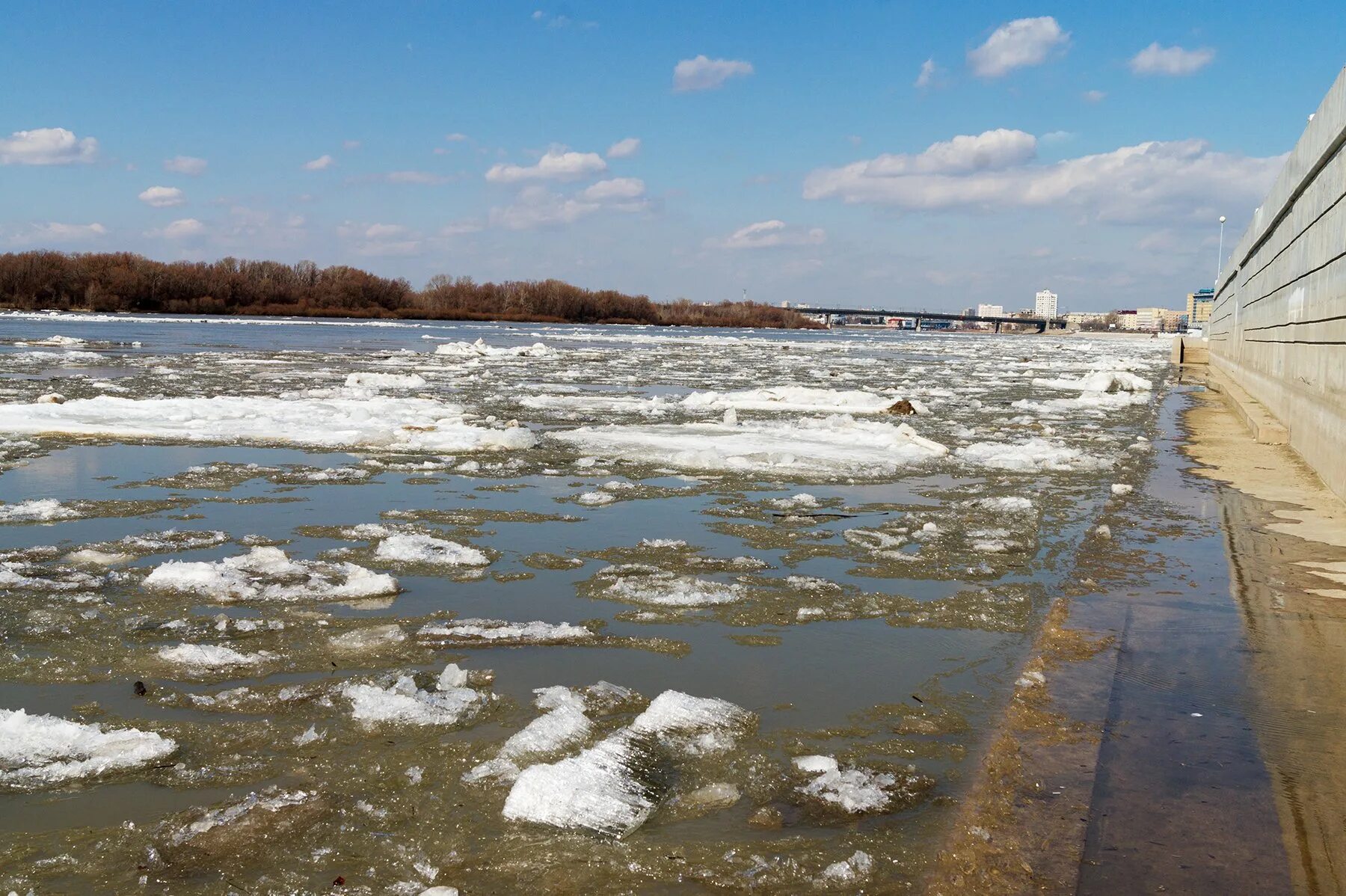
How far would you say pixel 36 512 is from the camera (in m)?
5.98

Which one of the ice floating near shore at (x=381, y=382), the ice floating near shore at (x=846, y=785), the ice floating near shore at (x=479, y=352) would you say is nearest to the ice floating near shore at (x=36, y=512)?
the ice floating near shore at (x=846, y=785)

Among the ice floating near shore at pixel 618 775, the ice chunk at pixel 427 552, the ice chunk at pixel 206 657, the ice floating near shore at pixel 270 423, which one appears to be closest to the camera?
the ice floating near shore at pixel 618 775

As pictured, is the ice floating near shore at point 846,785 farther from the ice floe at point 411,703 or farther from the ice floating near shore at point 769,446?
the ice floating near shore at point 769,446

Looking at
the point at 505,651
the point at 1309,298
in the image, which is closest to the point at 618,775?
the point at 505,651

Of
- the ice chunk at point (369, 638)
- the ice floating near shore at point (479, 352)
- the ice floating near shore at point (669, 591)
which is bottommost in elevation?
the ice chunk at point (369, 638)

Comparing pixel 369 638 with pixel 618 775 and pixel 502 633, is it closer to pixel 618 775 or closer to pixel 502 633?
pixel 502 633

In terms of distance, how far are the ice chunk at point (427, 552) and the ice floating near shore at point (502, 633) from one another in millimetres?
983

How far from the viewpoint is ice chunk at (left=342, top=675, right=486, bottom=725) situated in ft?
10.3

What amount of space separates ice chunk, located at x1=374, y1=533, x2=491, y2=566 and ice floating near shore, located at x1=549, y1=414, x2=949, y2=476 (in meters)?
3.45

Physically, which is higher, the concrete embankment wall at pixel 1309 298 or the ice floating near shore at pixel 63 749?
the concrete embankment wall at pixel 1309 298

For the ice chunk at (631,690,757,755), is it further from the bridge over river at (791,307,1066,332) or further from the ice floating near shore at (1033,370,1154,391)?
the bridge over river at (791,307,1066,332)

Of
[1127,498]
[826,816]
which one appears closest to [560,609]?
[826,816]

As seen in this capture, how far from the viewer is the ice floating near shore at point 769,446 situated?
866 cm

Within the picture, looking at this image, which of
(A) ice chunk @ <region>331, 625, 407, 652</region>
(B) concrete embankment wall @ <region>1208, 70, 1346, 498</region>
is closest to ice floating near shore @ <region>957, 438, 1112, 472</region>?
(B) concrete embankment wall @ <region>1208, 70, 1346, 498</region>
